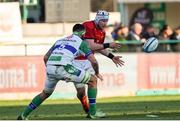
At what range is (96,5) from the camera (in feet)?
210

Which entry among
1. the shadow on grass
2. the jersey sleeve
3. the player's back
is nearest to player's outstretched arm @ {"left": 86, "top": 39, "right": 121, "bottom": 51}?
the jersey sleeve

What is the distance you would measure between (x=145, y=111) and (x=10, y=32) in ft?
39.9

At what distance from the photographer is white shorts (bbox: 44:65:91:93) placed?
1504cm

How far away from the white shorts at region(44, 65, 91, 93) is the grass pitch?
929 millimetres

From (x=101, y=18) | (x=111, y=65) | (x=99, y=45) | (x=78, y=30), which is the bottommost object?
(x=111, y=65)

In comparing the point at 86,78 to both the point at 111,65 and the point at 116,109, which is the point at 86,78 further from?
the point at 111,65

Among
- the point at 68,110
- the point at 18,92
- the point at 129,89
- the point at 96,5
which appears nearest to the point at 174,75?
the point at 129,89

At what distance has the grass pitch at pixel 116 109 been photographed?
53.2 ft

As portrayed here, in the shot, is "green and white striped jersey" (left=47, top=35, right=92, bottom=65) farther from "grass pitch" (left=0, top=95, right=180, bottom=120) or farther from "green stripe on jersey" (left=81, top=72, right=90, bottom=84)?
"grass pitch" (left=0, top=95, right=180, bottom=120)

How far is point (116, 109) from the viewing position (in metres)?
18.8

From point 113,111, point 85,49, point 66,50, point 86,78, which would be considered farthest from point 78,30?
point 113,111

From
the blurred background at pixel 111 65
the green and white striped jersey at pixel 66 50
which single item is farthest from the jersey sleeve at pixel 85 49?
the blurred background at pixel 111 65

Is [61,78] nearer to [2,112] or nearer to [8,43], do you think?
[2,112]

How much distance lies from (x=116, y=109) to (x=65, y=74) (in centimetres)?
396
